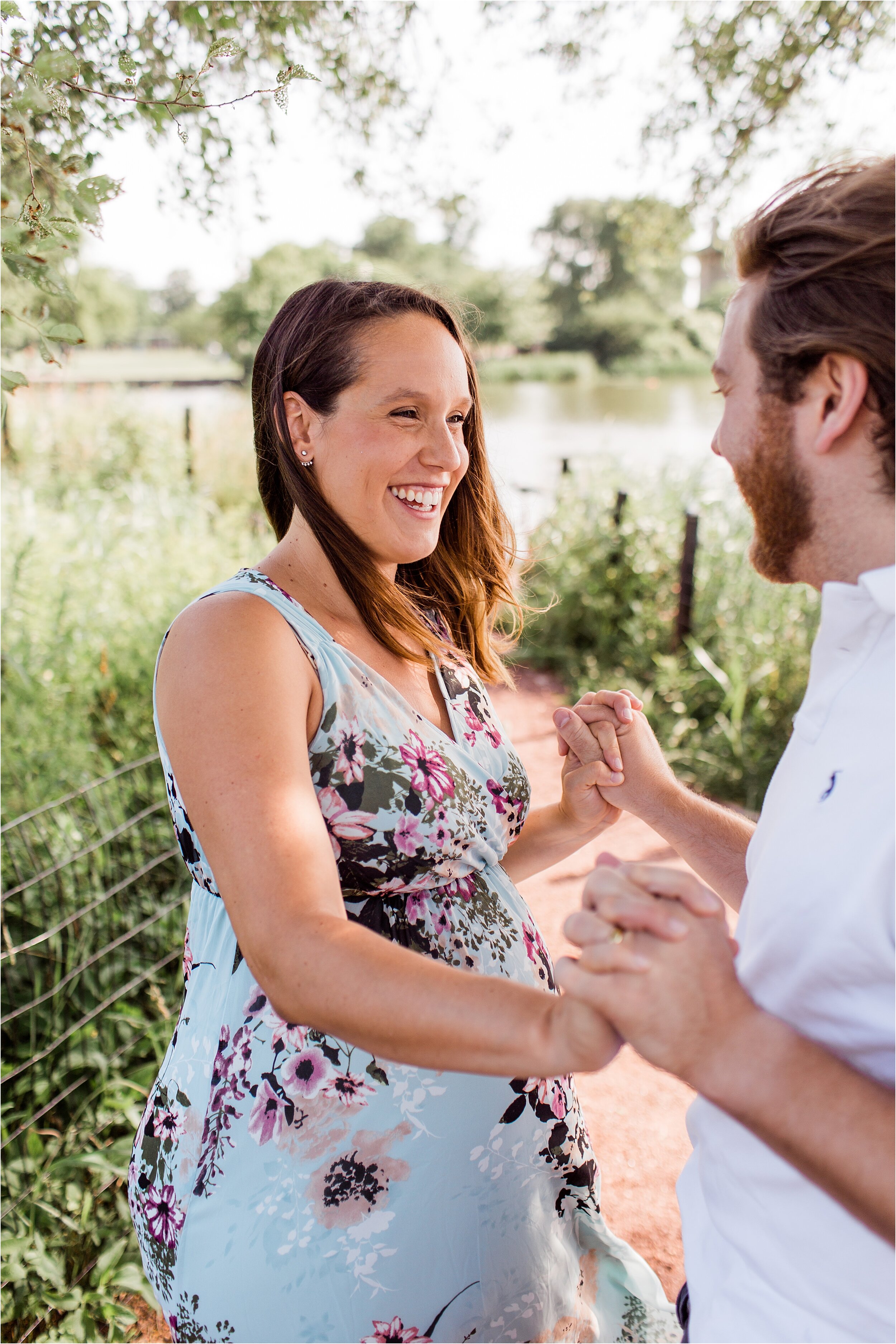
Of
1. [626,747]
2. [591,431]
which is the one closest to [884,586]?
[626,747]

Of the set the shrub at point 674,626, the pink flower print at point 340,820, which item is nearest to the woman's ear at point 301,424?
the pink flower print at point 340,820

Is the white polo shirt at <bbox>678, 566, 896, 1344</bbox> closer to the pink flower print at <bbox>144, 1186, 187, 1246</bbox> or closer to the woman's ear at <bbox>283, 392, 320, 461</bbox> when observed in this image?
the pink flower print at <bbox>144, 1186, 187, 1246</bbox>

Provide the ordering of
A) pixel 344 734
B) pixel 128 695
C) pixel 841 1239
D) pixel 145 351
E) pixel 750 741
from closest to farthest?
pixel 841 1239 → pixel 344 734 → pixel 128 695 → pixel 750 741 → pixel 145 351

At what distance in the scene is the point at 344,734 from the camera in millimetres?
1463

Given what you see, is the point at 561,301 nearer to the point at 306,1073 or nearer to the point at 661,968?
the point at 306,1073

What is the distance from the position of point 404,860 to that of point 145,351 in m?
63.1

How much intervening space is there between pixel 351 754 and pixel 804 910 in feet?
2.39

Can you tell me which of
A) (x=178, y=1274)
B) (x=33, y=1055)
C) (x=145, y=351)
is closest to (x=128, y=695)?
(x=33, y=1055)

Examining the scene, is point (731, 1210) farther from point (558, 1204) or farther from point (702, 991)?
point (558, 1204)

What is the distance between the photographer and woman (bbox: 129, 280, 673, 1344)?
3.86ft

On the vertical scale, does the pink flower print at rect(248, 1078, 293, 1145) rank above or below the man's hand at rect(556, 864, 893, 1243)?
below

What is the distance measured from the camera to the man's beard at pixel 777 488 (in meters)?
1.14

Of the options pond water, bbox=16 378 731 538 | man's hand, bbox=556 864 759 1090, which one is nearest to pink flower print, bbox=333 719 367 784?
man's hand, bbox=556 864 759 1090

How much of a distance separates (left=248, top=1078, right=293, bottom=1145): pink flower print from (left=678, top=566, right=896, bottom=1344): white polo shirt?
606 millimetres
